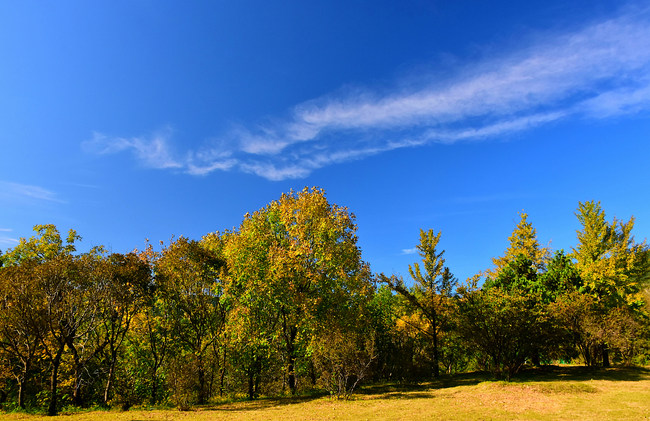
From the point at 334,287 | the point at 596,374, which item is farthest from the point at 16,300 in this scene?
the point at 596,374

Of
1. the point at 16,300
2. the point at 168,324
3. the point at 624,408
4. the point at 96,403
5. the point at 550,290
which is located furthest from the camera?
the point at 550,290

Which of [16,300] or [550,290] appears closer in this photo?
[16,300]

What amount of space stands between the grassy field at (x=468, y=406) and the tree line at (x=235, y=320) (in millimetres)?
2201

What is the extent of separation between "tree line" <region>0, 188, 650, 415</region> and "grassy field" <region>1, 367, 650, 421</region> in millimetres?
2201

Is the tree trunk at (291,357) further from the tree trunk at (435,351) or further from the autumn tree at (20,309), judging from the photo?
the tree trunk at (435,351)

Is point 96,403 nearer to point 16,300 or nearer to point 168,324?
point 168,324

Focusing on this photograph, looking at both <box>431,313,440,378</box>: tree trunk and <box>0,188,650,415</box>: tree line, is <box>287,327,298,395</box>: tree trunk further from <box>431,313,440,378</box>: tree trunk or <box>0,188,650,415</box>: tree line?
<box>431,313,440,378</box>: tree trunk

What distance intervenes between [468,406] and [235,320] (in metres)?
15.9

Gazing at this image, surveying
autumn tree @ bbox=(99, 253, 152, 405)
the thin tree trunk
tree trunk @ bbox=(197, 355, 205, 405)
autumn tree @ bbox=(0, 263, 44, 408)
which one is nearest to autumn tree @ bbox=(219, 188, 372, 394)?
tree trunk @ bbox=(197, 355, 205, 405)

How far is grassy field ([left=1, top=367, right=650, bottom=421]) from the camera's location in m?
14.7

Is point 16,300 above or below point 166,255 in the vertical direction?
below

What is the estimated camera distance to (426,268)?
125 feet

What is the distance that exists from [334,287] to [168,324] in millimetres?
12641

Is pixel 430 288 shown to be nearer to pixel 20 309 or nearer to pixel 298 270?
pixel 298 270
